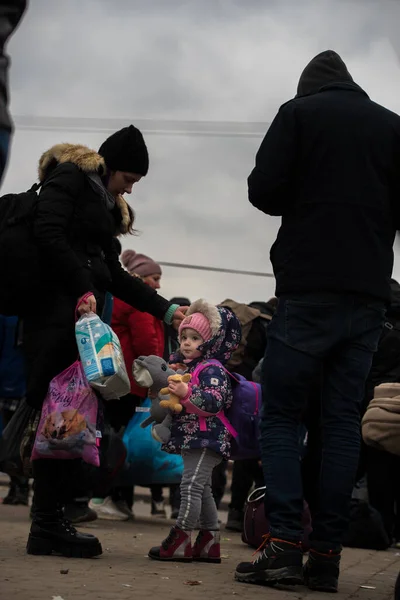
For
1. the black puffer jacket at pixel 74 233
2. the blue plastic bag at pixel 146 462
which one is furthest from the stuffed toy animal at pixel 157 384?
the blue plastic bag at pixel 146 462

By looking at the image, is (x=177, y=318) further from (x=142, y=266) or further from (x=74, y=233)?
(x=142, y=266)

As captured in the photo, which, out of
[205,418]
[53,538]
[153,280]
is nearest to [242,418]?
[205,418]

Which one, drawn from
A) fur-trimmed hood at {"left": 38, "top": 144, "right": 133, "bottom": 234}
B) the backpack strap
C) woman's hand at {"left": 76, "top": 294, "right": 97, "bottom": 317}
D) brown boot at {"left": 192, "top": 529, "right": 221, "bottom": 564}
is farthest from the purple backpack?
fur-trimmed hood at {"left": 38, "top": 144, "right": 133, "bottom": 234}

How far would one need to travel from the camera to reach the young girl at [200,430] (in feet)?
18.9

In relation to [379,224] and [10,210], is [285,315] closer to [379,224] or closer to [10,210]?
[379,224]

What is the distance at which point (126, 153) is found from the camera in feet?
20.1

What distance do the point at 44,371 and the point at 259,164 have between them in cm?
142

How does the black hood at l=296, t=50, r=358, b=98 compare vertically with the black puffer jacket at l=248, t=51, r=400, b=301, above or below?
above

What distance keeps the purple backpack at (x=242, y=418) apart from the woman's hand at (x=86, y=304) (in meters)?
0.75

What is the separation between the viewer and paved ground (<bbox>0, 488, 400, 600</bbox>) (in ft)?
14.4

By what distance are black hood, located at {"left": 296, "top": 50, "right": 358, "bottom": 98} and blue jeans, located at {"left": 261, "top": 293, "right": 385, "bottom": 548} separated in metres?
0.97

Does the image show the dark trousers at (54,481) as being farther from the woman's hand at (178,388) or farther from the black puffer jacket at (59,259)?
the woman's hand at (178,388)

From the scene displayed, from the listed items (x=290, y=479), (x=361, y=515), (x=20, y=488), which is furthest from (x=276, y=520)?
(x=20, y=488)

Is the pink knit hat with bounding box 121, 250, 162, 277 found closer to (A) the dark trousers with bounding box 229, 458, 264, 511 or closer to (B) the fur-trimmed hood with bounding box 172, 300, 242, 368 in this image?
(A) the dark trousers with bounding box 229, 458, 264, 511
